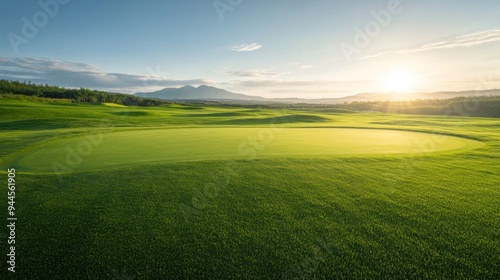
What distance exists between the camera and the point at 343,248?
3.75m

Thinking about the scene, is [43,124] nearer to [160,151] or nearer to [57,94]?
[160,151]

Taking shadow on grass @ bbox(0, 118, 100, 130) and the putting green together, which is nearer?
the putting green

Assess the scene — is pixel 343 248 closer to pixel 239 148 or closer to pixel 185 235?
pixel 185 235

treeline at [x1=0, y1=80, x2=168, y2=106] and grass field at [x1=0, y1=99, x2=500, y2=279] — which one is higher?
treeline at [x1=0, y1=80, x2=168, y2=106]

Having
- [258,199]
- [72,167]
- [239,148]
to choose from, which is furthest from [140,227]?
[239,148]

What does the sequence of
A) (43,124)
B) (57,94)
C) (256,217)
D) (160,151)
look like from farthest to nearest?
(57,94), (43,124), (160,151), (256,217)

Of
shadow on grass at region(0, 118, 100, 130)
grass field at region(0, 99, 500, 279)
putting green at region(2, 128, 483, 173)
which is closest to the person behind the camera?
grass field at region(0, 99, 500, 279)

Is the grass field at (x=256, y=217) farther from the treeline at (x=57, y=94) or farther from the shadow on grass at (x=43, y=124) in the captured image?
the treeline at (x=57, y=94)

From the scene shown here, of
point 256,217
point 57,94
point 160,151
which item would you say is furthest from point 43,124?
point 57,94

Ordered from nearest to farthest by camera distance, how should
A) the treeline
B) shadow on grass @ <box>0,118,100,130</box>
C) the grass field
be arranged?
the grass field, shadow on grass @ <box>0,118,100,130</box>, the treeline

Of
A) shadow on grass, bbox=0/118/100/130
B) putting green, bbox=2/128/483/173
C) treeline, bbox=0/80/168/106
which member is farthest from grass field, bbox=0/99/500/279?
treeline, bbox=0/80/168/106

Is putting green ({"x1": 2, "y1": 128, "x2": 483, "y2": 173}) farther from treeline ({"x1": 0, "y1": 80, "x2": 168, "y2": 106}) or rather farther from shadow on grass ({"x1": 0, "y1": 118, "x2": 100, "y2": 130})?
treeline ({"x1": 0, "y1": 80, "x2": 168, "y2": 106})

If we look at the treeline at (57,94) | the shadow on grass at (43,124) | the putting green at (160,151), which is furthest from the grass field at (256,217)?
the treeline at (57,94)

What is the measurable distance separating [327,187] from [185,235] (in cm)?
334
